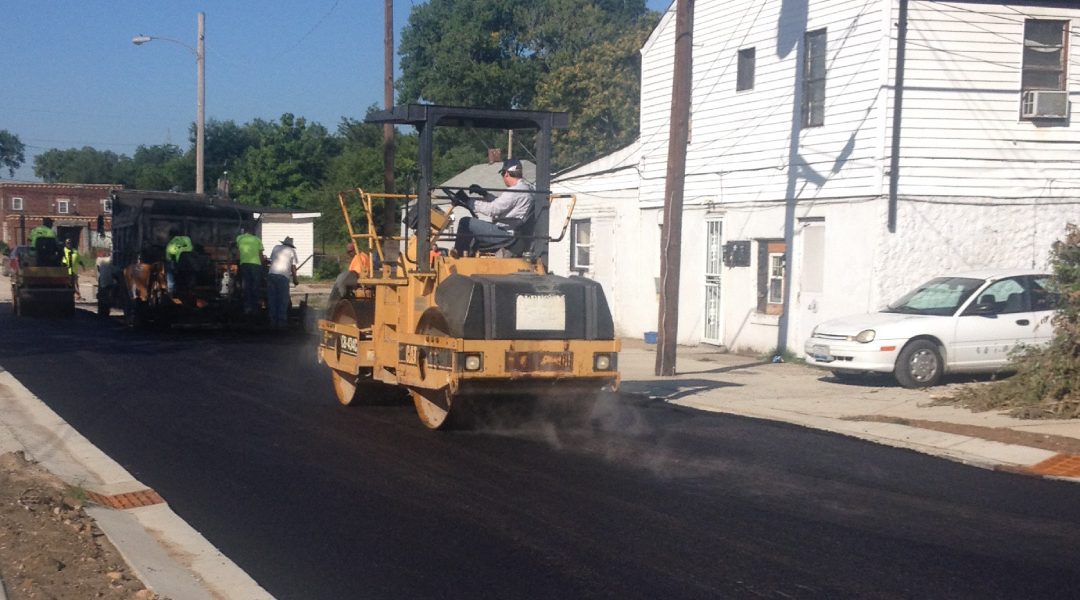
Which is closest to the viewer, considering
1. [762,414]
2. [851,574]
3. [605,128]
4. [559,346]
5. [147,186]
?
[851,574]

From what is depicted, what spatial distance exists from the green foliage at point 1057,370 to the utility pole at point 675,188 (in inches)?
181

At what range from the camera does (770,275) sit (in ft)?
64.1

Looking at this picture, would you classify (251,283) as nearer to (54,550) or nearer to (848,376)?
(848,376)

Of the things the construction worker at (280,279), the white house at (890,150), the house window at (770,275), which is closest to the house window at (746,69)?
the white house at (890,150)

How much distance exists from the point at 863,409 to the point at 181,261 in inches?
542

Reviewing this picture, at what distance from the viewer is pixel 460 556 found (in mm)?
6594

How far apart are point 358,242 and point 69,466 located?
4.19 metres

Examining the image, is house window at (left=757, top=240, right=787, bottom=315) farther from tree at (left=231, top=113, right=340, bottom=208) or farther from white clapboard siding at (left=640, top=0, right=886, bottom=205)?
tree at (left=231, top=113, right=340, bottom=208)

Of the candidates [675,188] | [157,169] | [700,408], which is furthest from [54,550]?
[157,169]

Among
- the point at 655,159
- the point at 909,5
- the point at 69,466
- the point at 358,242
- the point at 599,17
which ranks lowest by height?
the point at 69,466

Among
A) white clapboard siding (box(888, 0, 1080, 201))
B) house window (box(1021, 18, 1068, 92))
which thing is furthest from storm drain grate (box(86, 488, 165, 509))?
house window (box(1021, 18, 1068, 92))

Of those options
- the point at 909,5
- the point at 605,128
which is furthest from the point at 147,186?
the point at 909,5

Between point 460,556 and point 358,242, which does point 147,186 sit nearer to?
point 358,242

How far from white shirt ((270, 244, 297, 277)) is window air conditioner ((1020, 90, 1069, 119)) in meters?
12.6
